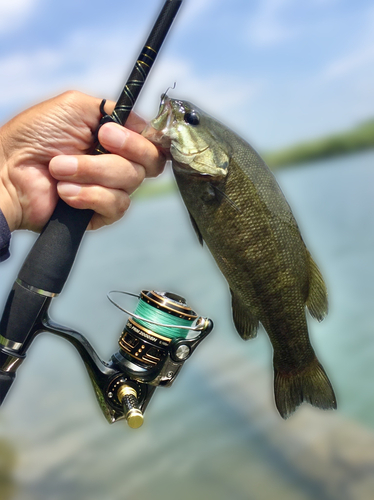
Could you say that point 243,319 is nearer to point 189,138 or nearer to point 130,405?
point 130,405

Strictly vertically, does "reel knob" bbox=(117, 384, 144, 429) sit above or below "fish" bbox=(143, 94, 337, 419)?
below

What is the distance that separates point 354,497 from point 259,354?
286 cm

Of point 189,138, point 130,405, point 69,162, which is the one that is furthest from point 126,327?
point 189,138

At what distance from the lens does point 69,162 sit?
6.63 feet

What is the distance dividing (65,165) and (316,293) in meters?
1.17

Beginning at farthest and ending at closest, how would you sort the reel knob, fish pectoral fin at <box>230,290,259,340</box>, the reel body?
1. fish pectoral fin at <box>230,290,259,340</box>
2. the reel body
3. the reel knob

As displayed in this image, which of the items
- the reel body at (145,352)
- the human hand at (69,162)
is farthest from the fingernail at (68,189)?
the reel body at (145,352)

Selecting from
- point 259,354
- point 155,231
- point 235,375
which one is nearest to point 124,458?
point 235,375

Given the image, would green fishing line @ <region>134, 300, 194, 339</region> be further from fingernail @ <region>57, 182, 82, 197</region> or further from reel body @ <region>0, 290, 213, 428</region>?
fingernail @ <region>57, 182, 82, 197</region>

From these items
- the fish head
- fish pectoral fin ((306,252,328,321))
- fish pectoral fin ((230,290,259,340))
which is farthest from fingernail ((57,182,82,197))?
fish pectoral fin ((306,252,328,321))

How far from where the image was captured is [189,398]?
7.77m

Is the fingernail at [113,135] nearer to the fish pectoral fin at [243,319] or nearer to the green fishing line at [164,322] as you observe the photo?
the green fishing line at [164,322]

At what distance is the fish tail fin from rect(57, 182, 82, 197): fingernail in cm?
118

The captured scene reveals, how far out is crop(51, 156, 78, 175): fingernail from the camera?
2.02m
